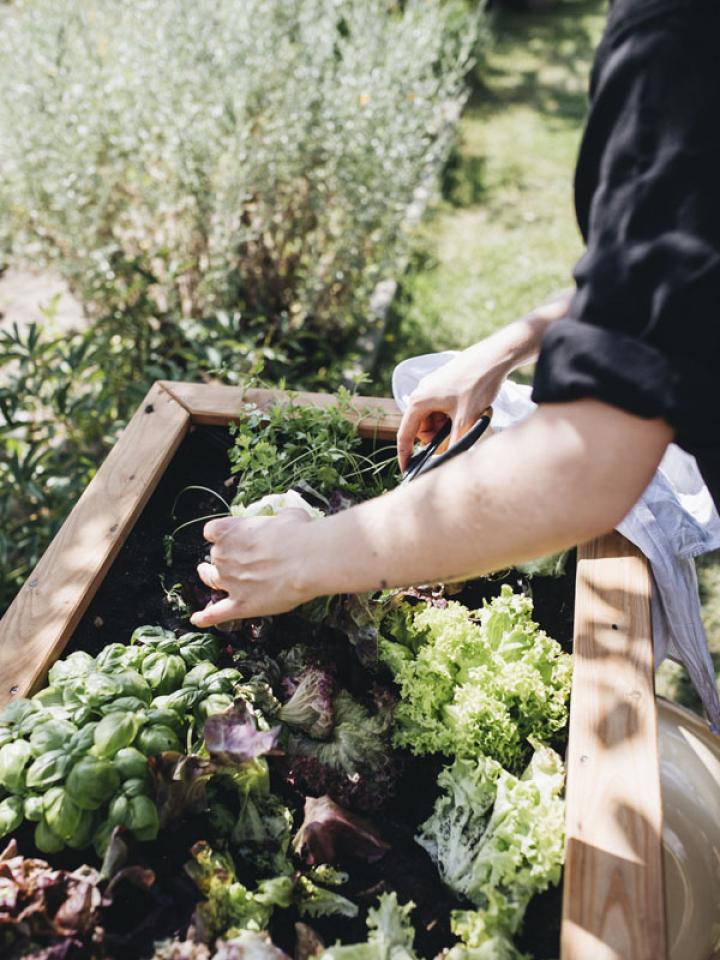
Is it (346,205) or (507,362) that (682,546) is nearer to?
(507,362)

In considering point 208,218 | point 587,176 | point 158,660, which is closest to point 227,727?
point 158,660

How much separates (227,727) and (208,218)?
2749mm

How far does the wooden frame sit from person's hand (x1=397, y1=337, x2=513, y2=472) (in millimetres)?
416

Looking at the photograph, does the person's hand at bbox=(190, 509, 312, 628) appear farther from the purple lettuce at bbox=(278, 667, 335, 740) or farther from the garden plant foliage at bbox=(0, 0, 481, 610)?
the garden plant foliage at bbox=(0, 0, 481, 610)

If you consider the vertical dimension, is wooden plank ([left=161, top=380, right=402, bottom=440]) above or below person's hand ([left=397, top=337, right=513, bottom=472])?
below

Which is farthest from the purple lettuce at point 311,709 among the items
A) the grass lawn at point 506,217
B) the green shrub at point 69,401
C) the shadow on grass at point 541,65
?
the shadow on grass at point 541,65

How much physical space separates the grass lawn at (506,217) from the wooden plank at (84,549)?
79.7 inches

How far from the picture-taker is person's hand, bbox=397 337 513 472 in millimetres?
1694

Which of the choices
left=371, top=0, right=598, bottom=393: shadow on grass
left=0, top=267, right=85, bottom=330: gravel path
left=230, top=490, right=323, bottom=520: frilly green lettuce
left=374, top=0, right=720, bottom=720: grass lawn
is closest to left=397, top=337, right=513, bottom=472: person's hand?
left=230, top=490, right=323, bottom=520: frilly green lettuce

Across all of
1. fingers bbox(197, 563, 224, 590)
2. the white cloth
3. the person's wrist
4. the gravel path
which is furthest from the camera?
the gravel path

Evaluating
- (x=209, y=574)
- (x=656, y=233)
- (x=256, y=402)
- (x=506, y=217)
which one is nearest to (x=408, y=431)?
(x=209, y=574)

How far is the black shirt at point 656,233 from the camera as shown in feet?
3.01

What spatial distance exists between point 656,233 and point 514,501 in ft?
1.15

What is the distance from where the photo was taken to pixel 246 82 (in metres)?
3.44
